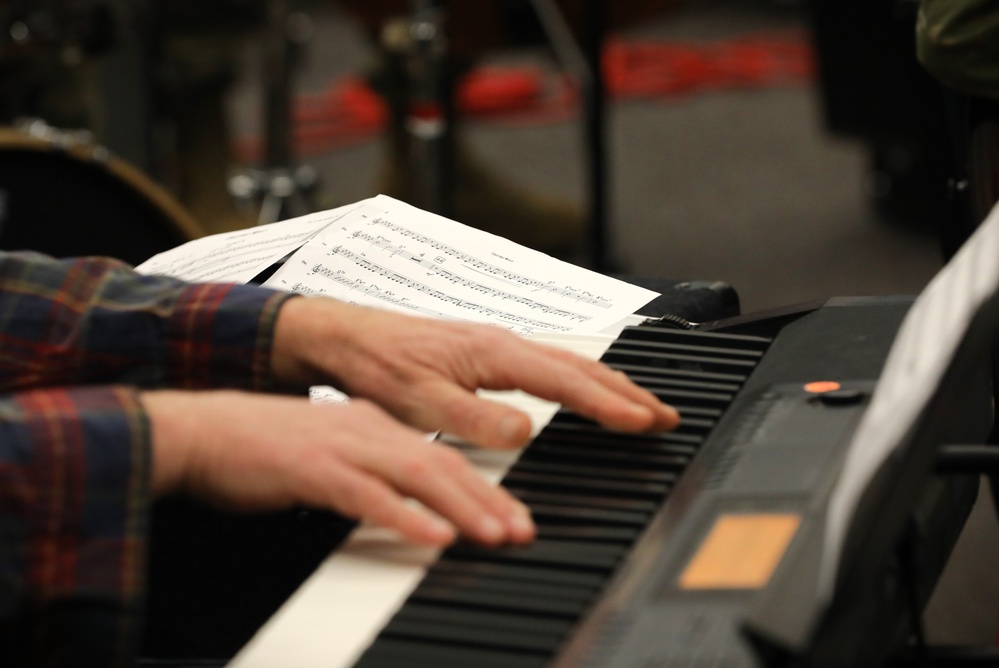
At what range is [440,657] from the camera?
50 cm

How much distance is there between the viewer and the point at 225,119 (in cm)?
286

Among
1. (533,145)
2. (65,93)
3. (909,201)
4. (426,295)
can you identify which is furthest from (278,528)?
(533,145)

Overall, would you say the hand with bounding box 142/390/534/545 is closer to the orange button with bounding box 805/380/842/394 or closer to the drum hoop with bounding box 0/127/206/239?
the orange button with bounding box 805/380/842/394

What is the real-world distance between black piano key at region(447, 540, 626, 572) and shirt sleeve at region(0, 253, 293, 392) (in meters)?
0.22

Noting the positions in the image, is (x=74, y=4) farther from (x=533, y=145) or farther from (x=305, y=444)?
(x=533, y=145)

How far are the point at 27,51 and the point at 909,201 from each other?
2.03m

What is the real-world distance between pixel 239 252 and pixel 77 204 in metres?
1.12

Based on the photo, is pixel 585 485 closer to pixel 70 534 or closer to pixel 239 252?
pixel 70 534

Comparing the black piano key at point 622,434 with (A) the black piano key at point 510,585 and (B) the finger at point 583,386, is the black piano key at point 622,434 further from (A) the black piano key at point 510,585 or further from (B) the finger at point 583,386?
(A) the black piano key at point 510,585

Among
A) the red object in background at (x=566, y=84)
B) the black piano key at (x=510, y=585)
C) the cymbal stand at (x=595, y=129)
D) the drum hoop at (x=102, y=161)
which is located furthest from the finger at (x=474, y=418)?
the red object in background at (x=566, y=84)

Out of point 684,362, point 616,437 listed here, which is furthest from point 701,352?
point 616,437

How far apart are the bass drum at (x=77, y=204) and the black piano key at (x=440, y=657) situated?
150 centimetres

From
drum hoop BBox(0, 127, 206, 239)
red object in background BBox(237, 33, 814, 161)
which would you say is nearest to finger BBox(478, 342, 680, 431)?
drum hoop BBox(0, 127, 206, 239)

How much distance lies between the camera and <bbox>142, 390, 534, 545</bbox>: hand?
0.57m
